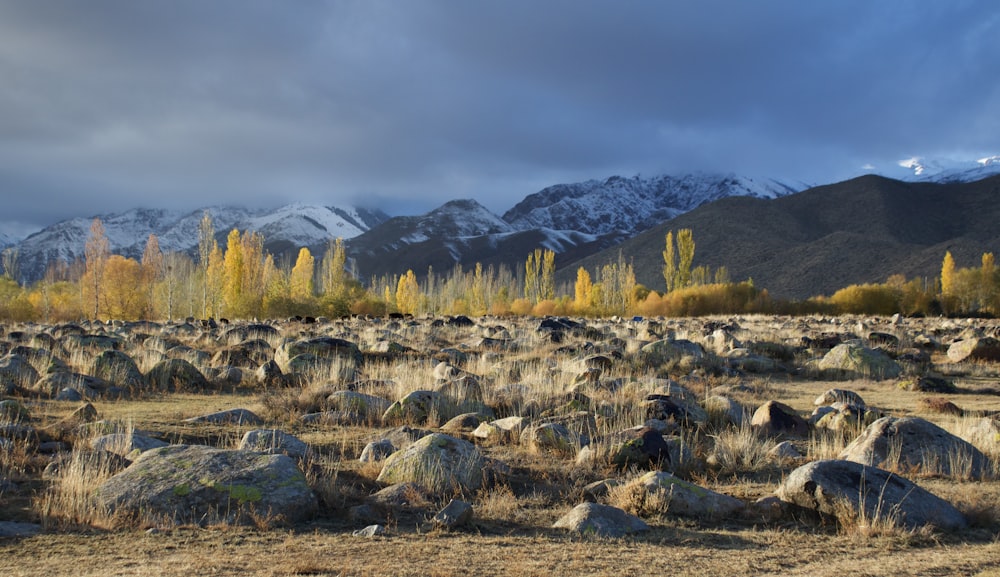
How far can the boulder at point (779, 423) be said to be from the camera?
889 centimetres

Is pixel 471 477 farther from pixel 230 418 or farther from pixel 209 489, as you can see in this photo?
pixel 230 418

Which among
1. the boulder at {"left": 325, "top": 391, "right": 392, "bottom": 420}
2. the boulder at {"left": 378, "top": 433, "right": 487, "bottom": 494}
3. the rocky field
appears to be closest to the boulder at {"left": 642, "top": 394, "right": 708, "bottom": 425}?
the rocky field

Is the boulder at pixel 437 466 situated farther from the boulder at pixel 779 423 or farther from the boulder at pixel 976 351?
the boulder at pixel 976 351

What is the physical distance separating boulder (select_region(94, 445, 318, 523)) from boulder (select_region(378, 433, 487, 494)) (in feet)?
3.34

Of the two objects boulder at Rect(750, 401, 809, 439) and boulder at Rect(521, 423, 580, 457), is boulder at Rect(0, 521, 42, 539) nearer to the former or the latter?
boulder at Rect(521, 423, 580, 457)

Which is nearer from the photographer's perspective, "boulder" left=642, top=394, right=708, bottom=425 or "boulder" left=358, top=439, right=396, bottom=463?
"boulder" left=358, top=439, right=396, bottom=463

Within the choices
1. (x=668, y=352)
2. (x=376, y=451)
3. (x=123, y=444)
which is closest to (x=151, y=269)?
(x=668, y=352)

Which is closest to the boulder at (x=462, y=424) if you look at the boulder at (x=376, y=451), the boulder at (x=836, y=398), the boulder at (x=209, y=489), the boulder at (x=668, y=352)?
the boulder at (x=376, y=451)

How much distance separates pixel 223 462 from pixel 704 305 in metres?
63.6

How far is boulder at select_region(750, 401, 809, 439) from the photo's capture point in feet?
29.2

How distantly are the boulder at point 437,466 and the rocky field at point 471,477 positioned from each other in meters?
0.02

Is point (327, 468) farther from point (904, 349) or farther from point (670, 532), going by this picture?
point (904, 349)

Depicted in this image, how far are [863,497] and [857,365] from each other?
11642mm

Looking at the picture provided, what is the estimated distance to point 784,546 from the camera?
489 cm
